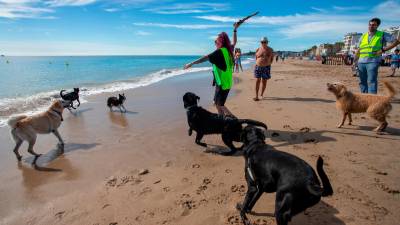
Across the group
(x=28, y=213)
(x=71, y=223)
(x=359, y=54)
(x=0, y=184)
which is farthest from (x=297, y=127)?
(x=0, y=184)

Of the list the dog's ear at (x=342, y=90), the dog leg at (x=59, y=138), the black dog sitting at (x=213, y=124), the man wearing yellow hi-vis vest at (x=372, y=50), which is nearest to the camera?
the black dog sitting at (x=213, y=124)

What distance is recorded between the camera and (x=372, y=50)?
616 centimetres

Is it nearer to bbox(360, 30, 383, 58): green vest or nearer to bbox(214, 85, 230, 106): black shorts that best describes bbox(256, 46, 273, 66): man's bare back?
bbox(360, 30, 383, 58): green vest

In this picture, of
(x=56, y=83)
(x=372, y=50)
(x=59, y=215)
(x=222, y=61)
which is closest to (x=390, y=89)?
(x=372, y=50)

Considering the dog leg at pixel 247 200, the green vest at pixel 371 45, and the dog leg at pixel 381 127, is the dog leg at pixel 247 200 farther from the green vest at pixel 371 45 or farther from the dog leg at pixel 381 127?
the green vest at pixel 371 45

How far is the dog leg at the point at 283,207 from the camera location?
2072mm

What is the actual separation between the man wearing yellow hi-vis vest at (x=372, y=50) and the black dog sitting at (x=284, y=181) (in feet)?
17.7

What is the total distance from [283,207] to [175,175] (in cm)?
203

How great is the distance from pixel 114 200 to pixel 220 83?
9.93 feet

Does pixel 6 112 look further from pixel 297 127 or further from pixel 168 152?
pixel 297 127

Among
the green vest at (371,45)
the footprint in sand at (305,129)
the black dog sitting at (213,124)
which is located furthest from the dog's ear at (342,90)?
the black dog sitting at (213,124)

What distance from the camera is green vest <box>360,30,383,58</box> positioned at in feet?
19.8

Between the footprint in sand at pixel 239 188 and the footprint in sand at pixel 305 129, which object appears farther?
the footprint in sand at pixel 305 129

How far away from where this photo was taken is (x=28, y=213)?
9.89 feet
